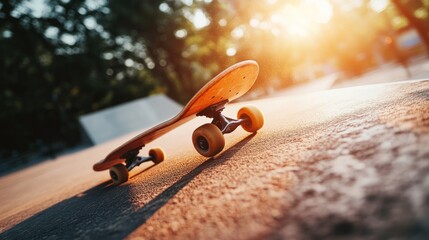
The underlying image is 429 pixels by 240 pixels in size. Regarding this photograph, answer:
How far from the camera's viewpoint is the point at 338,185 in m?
1.12

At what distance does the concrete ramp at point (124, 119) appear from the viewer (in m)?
14.1

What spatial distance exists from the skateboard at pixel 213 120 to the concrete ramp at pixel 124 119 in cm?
1060

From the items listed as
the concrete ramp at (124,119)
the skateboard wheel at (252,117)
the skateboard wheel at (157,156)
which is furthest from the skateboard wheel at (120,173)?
the concrete ramp at (124,119)

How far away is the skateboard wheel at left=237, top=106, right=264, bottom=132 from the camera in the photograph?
10.3ft

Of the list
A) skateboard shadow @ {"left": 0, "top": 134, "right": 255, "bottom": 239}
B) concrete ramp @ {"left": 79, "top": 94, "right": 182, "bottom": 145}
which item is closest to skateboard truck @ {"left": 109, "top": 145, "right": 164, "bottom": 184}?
skateboard shadow @ {"left": 0, "top": 134, "right": 255, "bottom": 239}

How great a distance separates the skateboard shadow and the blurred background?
12.6 metres

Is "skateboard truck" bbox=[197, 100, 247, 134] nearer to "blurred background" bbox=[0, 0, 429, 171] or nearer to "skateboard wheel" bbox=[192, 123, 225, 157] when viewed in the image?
"skateboard wheel" bbox=[192, 123, 225, 157]

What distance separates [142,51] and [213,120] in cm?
2794

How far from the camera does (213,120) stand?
10.0 ft

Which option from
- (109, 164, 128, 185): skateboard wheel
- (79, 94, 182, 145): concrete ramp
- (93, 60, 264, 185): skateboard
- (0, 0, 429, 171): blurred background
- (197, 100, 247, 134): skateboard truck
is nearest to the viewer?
(93, 60, 264, 185): skateboard

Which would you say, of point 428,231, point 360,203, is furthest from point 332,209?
point 428,231

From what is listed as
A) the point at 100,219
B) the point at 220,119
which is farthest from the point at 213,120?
the point at 100,219

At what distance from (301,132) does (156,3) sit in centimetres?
2781

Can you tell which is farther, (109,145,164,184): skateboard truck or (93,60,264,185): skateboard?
(109,145,164,184): skateboard truck
